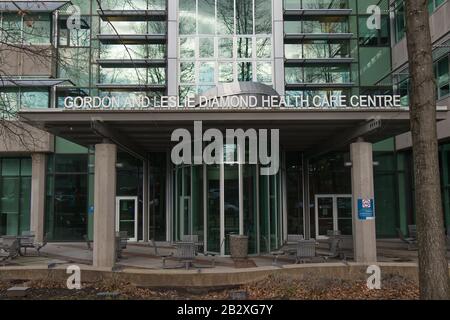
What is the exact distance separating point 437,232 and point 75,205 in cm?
2045

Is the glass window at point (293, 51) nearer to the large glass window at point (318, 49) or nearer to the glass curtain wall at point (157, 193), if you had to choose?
the large glass window at point (318, 49)

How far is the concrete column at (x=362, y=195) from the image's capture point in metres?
14.5

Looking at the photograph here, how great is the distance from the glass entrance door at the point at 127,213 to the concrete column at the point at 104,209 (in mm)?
9957

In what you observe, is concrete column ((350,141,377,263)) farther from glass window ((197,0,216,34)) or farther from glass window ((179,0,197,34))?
glass window ((179,0,197,34))

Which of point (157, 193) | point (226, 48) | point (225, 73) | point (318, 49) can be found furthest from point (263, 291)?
point (318, 49)

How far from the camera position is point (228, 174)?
56.2 ft

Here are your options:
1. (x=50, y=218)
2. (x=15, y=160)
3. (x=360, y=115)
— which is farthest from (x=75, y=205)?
(x=360, y=115)

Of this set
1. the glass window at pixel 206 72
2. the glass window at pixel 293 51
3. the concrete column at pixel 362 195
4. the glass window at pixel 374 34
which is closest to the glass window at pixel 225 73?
the glass window at pixel 206 72

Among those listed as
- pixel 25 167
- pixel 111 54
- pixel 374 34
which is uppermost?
pixel 374 34

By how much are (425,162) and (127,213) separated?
19.4 meters

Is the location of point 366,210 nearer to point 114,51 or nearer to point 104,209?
point 104,209

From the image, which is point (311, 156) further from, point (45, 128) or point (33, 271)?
point (33, 271)

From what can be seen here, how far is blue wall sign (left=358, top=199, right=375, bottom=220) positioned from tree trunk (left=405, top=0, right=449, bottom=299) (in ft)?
24.3

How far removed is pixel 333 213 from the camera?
24.8m
